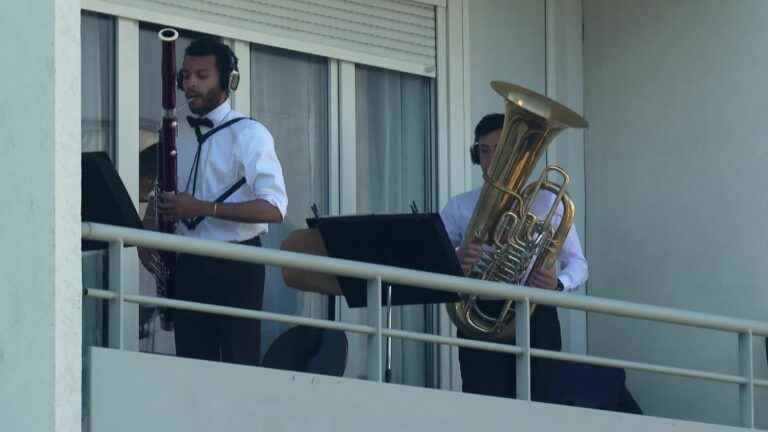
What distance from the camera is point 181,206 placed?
7523mm

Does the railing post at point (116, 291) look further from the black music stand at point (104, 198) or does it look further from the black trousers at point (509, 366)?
the black trousers at point (509, 366)

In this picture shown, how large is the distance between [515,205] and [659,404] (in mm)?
2650

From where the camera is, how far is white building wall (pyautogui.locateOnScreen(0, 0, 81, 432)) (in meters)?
5.55

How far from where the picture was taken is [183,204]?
7.53m

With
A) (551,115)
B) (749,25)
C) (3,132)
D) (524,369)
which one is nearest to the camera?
(3,132)

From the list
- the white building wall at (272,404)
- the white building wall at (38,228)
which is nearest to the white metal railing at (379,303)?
the white building wall at (272,404)

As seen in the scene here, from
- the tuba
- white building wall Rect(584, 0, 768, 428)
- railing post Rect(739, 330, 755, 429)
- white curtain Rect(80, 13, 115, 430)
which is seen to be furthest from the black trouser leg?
white building wall Rect(584, 0, 768, 428)

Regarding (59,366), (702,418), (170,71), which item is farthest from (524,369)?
(702,418)

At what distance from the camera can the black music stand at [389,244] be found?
720cm

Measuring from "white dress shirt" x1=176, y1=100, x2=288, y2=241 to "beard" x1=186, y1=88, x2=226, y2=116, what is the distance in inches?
1.1

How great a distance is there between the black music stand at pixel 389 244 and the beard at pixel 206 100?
81 cm

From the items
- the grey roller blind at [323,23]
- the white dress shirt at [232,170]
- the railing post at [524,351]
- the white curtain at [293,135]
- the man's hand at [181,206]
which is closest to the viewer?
the railing post at [524,351]

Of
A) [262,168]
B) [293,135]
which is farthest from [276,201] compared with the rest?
[293,135]

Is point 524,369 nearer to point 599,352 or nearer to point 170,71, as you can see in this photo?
point 170,71
